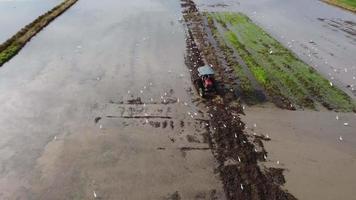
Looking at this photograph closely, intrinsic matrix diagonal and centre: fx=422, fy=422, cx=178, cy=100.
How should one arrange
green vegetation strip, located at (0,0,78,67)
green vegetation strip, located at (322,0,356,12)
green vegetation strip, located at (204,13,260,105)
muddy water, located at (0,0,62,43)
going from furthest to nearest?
green vegetation strip, located at (322,0,356,12), muddy water, located at (0,0,62,43), green vegetation strip, located at (0,0,78,67), green vegetation strip, located at (204,13,260,105)

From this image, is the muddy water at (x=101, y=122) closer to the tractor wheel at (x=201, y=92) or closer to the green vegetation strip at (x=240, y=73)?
the tractor wheel at (x=201, y=92)

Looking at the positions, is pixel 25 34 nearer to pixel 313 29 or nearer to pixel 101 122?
pixel 101 122

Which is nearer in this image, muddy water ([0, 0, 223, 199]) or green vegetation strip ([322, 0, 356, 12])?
muddy water ([0, 0, 223, 199])

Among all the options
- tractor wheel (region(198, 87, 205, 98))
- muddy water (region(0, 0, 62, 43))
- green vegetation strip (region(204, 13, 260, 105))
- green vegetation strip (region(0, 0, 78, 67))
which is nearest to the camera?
tractor wheel (region(198, 87, 205, 98))

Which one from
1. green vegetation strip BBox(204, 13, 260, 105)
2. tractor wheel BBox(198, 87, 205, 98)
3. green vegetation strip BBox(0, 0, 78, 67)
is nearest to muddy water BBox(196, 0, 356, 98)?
green vegetation strip BBox(204, 13, 260, 105)

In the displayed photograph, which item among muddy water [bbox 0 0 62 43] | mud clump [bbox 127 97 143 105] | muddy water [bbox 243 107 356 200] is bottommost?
muddy water [bbox 0 0 62 43]

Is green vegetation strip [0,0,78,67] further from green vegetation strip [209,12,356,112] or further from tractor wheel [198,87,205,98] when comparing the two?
green vegetation strip [209,12,356,112]

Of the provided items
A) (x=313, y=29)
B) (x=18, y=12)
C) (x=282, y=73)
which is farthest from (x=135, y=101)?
(x=18, y=12)

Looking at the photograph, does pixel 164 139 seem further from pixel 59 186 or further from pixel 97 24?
pixel 97 24
